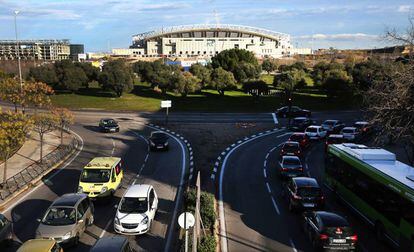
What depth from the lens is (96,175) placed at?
22719 millimetres

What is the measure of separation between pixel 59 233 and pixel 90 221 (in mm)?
2580

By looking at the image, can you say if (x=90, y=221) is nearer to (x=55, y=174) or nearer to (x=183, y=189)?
(x=183, y=189)

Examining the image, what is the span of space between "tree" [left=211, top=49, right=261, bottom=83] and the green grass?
423cm

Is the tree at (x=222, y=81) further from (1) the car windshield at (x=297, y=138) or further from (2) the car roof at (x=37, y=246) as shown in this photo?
(2) the car roof at (x=37, y=246)

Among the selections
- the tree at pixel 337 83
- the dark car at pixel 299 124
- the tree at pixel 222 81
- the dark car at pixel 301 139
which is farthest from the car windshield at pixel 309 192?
the tree at pixel 222 81

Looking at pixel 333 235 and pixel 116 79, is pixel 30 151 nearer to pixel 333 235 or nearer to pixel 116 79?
pixel 333 235

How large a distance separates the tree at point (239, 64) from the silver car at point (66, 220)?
202ft

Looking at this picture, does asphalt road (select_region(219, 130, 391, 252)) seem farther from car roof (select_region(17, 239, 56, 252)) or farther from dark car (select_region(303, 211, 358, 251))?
car roof (select_region(17, 239, 56, 252))

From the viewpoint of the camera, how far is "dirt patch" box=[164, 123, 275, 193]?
30.7 metres

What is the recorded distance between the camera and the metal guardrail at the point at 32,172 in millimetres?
24539

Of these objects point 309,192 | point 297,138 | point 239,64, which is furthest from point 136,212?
point 239,64

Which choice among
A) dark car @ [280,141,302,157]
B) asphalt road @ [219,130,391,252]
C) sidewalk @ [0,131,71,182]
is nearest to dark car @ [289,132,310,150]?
asphalt road @ [219,130,391,252]

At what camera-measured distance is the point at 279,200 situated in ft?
76.6

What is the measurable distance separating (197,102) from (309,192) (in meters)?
47.3
